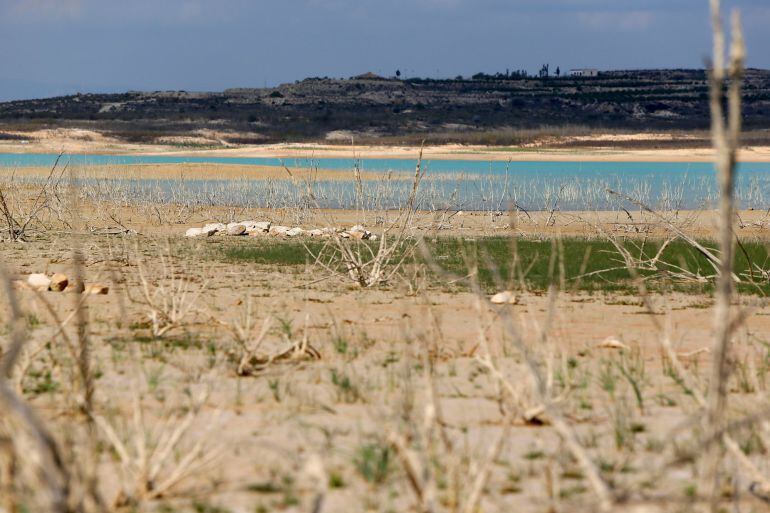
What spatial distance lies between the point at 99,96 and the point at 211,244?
3595 inches

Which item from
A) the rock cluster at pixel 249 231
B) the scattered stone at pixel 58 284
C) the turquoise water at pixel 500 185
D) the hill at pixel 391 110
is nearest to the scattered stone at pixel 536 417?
the scattered stone at pixel 58 284

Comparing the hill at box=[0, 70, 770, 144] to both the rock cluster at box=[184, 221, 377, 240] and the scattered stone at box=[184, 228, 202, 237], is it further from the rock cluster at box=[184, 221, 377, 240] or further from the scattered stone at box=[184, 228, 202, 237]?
the scattered stone at box=[184, 228, 202, 237]

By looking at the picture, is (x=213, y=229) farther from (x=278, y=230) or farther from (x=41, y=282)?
(x=41, y=282)

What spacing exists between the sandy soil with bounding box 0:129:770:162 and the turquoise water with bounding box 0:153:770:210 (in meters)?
2.22

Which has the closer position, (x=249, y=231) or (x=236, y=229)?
(x=236, y=229)

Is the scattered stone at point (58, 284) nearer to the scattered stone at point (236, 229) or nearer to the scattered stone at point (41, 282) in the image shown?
the scattered stone at point (41, 282)

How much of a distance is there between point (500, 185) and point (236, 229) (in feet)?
56.9

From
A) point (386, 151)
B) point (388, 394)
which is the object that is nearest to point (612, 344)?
point (388, 394)

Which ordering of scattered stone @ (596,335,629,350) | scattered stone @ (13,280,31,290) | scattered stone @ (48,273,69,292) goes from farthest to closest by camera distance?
1. scattered stone @ (48,273,69,292)
2. scattered stone @ (13,280,31,290)
3. scattered stone @ (596,335,629,350)

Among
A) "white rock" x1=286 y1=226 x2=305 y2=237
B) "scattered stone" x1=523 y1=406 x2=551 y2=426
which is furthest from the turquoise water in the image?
"scattered stone" x1=523 y1=406 x2=551 y2=426

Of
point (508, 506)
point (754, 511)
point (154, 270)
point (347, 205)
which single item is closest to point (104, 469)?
point (508, 506)

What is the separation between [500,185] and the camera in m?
34.4

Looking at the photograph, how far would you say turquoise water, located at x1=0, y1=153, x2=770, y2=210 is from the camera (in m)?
27.4

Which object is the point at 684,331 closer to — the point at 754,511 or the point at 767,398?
the point at 767,398
